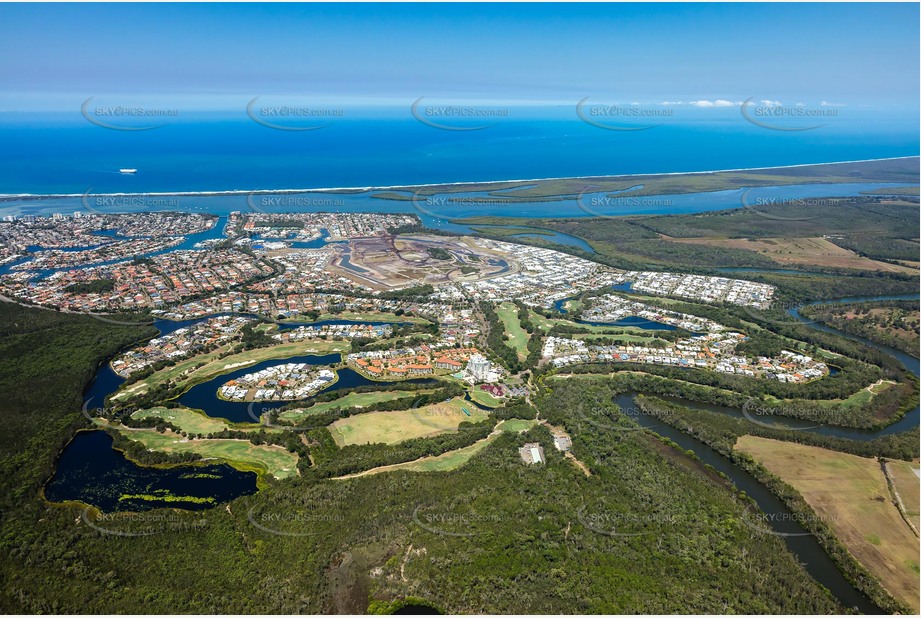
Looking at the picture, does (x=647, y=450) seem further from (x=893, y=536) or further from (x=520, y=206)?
(x=520, y=206)

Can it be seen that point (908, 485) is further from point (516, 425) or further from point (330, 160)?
point (330, 160)

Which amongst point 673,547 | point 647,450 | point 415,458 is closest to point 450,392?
point 415,458

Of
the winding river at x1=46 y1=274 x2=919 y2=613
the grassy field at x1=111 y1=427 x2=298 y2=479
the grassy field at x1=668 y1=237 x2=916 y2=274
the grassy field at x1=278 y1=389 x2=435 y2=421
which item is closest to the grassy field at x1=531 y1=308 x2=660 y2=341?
the winding river at x1=46 y1=274 x2=919 y2=613

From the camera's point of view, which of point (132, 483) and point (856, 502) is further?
point (132, 483)

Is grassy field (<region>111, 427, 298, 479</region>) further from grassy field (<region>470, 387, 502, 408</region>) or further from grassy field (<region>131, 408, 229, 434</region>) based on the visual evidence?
grassy field (<region>470, 387, 502, 408</region>)

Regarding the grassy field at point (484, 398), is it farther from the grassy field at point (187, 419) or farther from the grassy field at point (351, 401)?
the grassy field at point (187, 419)

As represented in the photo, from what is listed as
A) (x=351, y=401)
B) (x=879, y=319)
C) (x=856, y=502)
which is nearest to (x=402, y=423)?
(x=351, y=401)
